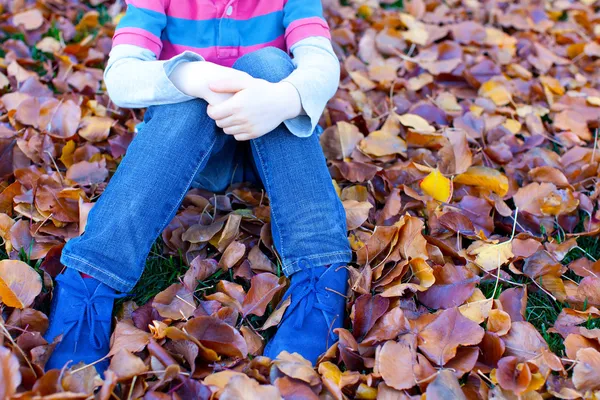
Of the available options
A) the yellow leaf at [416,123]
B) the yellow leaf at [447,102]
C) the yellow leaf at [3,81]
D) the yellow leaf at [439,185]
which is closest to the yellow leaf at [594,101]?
the yellow leaf at [447,102]

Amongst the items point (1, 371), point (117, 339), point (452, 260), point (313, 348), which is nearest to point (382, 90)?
point (452, 260)

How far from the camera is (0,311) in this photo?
87 cm

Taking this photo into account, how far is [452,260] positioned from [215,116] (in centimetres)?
52

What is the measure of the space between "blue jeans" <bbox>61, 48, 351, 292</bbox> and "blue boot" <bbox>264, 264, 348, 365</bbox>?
1.1 inches

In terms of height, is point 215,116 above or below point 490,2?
above

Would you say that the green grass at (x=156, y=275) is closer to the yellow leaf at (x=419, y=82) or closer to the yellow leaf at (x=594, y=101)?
the yellow leaf at (x=419, y=82)

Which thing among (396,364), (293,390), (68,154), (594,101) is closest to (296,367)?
(293,390)

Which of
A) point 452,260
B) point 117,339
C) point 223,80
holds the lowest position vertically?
point 452,260

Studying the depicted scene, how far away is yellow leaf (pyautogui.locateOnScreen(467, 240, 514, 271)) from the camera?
1.05m

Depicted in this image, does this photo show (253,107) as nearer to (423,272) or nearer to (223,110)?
(223,110)

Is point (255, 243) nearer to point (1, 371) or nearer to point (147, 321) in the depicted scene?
point (147, 321)

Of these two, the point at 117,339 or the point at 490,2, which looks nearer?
the point at 117,339

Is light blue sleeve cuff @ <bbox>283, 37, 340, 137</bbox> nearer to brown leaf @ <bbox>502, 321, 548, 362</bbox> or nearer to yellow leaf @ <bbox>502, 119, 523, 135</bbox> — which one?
brown leaf @ <bbox>502, 321, 548, 362</bbox>

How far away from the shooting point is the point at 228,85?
94 cm
